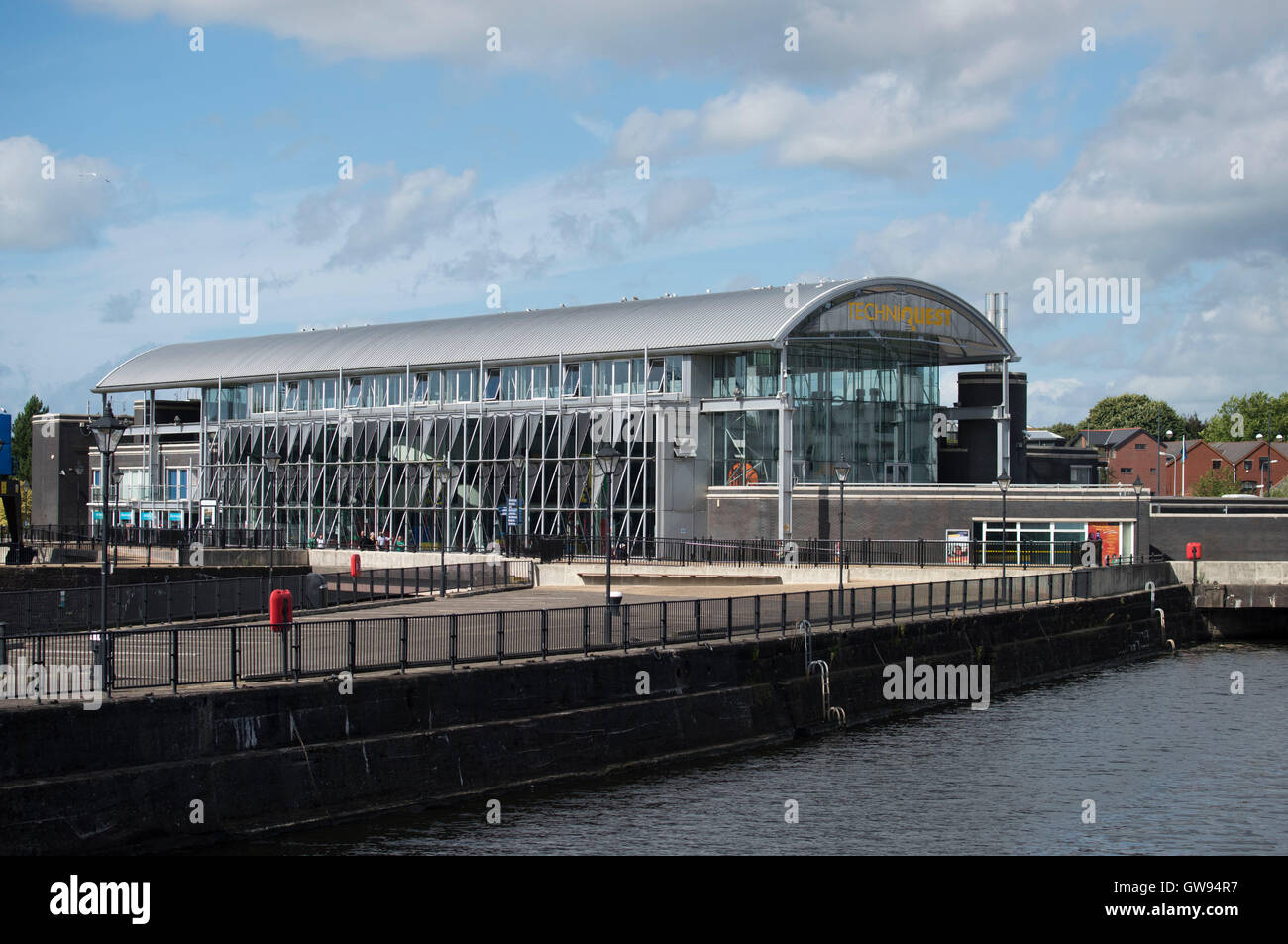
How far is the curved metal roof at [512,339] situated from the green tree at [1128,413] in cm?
11086

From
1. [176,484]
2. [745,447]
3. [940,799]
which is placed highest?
[745,447]

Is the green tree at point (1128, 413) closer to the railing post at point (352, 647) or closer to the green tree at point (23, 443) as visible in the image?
the green tree at point (23, 443)

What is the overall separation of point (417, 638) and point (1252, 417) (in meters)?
167

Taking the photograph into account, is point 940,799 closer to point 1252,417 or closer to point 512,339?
point 512,339

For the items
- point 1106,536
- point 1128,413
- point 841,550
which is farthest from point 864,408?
point 1128,413

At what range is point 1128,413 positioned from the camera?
177125 mm

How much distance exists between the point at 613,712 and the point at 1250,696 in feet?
65.6

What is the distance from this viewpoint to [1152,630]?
170ft

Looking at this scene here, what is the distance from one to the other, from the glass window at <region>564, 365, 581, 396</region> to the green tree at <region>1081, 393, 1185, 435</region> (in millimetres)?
119853

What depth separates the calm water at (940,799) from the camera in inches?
878

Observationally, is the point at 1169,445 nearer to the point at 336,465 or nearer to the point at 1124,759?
the point at 336,465

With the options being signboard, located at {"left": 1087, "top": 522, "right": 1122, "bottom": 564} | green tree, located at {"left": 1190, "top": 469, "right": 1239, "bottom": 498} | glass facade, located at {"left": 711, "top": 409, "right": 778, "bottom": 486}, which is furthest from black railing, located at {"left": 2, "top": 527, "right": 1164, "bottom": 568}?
green tree, located at {"left": 1190, "top": 469, "right": 1239, "bottom": 498}

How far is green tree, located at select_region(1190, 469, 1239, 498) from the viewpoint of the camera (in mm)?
116988
